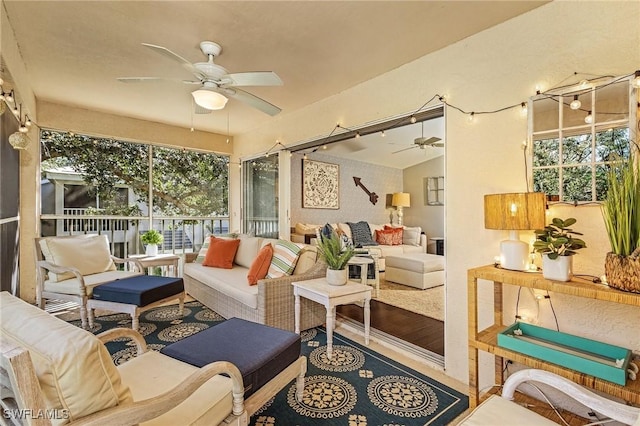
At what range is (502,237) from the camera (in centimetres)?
208

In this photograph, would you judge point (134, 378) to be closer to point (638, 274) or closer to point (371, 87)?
point (638, 274)

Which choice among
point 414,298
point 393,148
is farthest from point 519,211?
point 393,148

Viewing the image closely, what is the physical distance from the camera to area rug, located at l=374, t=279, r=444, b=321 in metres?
3.60

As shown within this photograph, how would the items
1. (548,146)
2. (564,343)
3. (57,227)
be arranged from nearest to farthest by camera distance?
(564,343) → (548,146) → (57,227)

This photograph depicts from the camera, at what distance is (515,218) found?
1.75m

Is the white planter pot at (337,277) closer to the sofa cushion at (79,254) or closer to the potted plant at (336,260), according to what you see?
the potted plant at (336,260)

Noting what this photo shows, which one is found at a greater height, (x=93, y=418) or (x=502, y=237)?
(x=502, y=237)

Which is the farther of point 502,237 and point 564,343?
point 502,237

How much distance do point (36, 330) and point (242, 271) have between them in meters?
2.82

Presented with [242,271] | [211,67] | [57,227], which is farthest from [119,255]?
[211,67]

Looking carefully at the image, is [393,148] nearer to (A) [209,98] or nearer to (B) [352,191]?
(B) [352,191]

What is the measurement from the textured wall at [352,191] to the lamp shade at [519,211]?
14.5 ft

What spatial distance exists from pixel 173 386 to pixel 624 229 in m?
2.16

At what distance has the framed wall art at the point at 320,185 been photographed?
6.14 m
